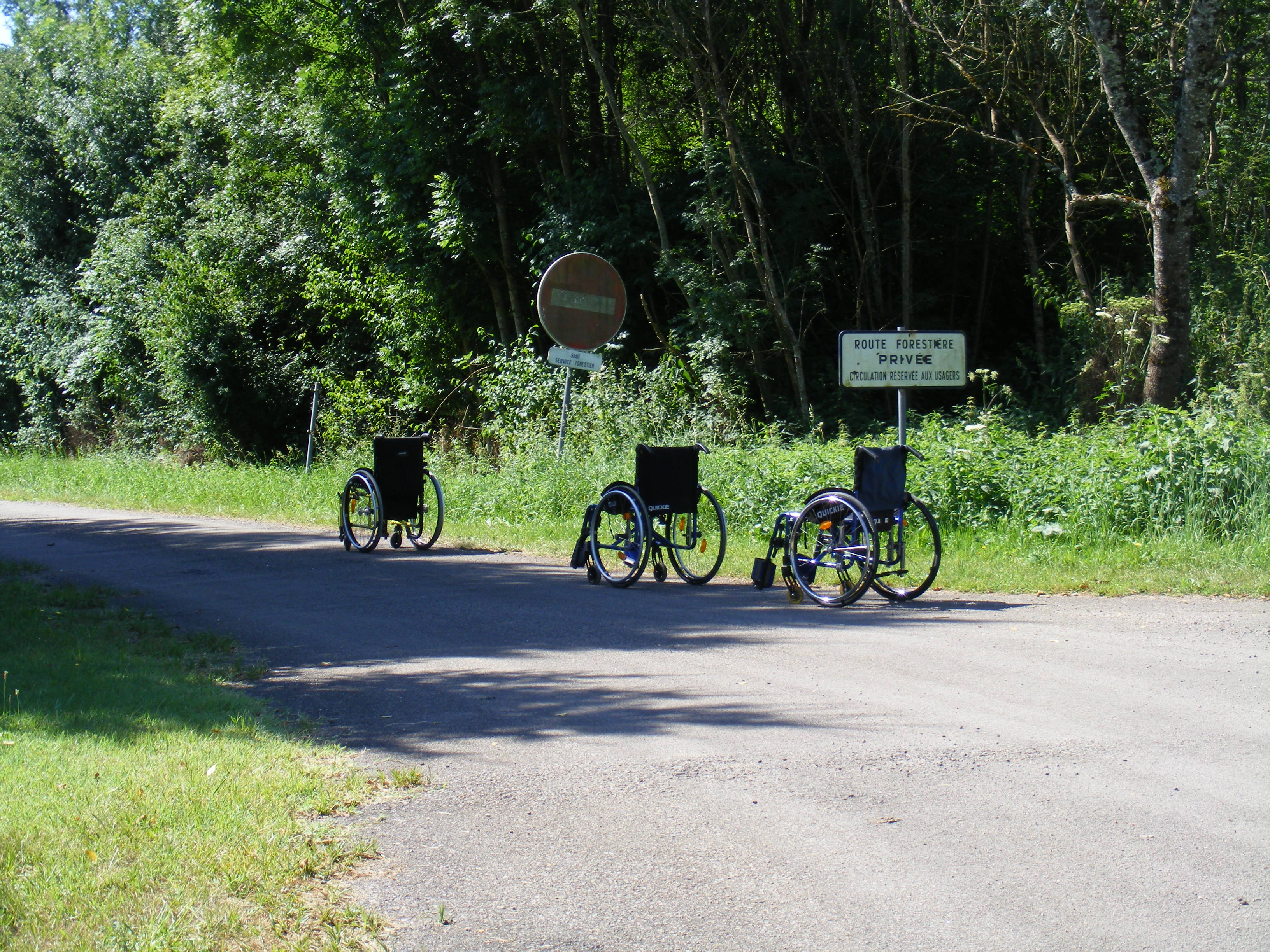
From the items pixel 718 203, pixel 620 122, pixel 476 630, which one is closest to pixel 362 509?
pixel 476 630

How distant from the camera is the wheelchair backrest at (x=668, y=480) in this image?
35.9 ft

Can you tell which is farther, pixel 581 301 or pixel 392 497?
pixel 581 301

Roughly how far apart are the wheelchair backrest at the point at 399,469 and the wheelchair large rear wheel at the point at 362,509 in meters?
0.11

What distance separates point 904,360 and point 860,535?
255 cm

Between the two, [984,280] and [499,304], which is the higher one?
[984,280]

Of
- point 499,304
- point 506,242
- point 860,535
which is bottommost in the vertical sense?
point 860,535

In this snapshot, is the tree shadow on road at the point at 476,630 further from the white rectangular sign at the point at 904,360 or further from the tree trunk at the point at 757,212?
the tree trunk at the point at 757,212

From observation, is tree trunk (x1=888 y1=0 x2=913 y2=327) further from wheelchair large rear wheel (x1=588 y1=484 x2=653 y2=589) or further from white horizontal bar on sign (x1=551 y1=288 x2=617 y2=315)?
wheelchair large rear wheel (x1=588 y1=484 x2=653 y2=589)

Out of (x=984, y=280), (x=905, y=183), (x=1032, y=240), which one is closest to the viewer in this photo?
(x=905, y=183)

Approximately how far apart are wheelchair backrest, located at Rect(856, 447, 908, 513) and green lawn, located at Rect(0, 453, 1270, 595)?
1.17m

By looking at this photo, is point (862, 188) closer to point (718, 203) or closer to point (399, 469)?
point (718, 203)

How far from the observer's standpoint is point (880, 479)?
9516 mm

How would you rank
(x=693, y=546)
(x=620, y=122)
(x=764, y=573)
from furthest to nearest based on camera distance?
1. (x=620, y=122)
2. (x=693, y=546)
3. (x=764, y=573)

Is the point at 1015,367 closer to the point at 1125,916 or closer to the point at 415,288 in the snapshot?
the point at 415,288
